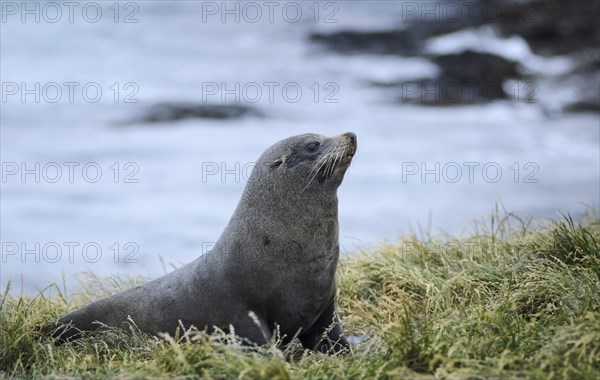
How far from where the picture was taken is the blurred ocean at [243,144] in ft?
50.3

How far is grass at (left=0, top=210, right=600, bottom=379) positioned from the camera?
16.6 feet

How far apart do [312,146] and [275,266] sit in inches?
37.8

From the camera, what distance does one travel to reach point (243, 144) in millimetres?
20828

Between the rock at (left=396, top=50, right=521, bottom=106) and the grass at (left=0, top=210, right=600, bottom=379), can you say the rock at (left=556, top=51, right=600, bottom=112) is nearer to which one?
the rock at (left=396, top=50, right=521, bottom=106)

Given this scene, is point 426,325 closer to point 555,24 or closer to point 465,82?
point 465,82

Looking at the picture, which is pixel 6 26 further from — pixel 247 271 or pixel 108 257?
pixel 247 271

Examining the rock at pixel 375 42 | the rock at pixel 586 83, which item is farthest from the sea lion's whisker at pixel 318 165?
the rock at pixel 375 42

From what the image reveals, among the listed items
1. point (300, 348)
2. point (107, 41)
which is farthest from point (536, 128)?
point (107, 41)

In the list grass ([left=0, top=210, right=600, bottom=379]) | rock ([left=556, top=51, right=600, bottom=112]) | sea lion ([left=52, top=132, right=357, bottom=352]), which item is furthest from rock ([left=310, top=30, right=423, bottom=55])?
sea lion ([left=52, top=132, right=357, bottom=352])

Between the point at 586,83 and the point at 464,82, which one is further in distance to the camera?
the point at 464,82

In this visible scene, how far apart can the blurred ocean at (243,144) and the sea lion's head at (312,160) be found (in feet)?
8.09

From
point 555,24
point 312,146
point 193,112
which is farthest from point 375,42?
point 312,146

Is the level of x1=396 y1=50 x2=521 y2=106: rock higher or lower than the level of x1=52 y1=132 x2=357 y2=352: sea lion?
higher

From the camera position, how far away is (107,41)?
36844 mm
